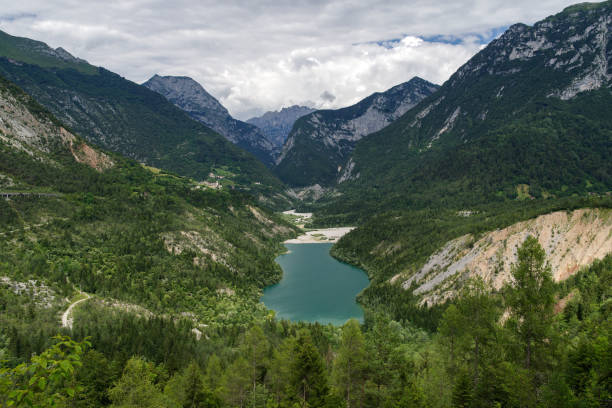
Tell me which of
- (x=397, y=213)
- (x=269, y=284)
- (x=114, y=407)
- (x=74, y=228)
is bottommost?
(x=269, y=284)

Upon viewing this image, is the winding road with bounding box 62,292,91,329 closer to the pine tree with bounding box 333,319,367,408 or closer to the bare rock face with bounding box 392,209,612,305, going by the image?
the pine tree with bounding box 333,319,367,408

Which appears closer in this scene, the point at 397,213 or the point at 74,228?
the point at 74,228

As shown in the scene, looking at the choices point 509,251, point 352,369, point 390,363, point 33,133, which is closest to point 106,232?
point 33,133

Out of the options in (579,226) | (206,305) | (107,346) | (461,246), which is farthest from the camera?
(461,246)

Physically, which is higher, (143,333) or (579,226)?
(579,226)

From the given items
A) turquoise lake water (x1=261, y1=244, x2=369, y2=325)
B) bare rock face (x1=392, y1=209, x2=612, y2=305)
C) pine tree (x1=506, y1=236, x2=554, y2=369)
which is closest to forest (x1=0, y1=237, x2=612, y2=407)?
pine tree (x1=506, y1=236, x2=554, y2=369)

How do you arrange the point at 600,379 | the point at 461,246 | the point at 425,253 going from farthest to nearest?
the point at 425,253, the point at 461,246, the point at 600,379

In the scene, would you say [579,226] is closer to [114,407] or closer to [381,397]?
[381,397]

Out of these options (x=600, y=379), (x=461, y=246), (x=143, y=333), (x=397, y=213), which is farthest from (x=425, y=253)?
(x=600, y=379)
